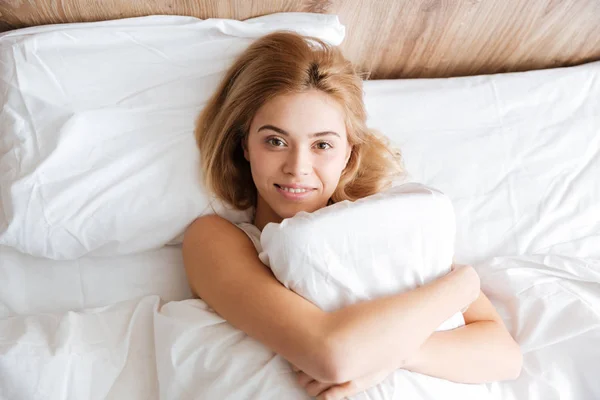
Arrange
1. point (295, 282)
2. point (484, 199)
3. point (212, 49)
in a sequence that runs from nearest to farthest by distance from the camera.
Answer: point (295, 282) < point (212, 49) < point (484, 199)

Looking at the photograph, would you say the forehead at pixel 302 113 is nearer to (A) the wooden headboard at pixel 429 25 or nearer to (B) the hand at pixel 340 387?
(A) the wooden headboard at pixel 429 25

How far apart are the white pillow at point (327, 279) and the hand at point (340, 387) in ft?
0.07

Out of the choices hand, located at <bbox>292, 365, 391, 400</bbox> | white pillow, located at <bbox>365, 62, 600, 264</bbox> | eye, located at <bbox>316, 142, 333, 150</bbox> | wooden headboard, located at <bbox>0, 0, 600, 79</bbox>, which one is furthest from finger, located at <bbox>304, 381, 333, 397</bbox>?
wooden headboard, located at <bbox>0, 0, 600, 79</bbox>

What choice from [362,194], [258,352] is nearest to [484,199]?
[362,194]

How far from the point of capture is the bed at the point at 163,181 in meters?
1.04

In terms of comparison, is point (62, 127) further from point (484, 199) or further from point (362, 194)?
point (484, 199)

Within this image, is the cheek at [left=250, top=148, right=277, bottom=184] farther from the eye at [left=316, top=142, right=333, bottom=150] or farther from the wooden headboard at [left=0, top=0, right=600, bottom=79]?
the wooden headboard at [left=0, top=0, right=600, bottom=79]

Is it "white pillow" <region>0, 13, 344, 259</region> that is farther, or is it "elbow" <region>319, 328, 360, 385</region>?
"white pillow" <region>0, 13, 344, 259</region>

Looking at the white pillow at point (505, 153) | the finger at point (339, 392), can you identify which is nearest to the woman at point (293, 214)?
the finger at point (339, 392)


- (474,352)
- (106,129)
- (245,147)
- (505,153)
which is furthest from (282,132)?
(505,153)

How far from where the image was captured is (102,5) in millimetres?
1152

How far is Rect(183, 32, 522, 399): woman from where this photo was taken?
87cm

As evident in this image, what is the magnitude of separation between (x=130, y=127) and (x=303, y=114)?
1.20ft

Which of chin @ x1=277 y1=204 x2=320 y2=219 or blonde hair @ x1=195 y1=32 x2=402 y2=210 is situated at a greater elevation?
blonde hair @ x1=195 y1=32 x2=402 y2=210
